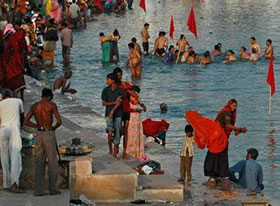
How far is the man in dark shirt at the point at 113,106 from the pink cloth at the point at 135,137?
1.05 ft

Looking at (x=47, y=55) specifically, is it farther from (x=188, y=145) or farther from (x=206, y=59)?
(x=188, y=145)

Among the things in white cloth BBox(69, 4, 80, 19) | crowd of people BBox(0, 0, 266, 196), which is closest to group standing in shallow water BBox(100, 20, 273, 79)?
white cloth BBox(69, 4, 80, 19)

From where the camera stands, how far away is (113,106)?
54.9 ft

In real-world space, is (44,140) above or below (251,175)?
above

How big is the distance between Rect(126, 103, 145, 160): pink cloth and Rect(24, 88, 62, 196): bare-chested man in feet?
10.9

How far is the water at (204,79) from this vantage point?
876 inches

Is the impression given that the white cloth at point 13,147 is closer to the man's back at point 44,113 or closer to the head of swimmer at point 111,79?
the man's back at point 44,113

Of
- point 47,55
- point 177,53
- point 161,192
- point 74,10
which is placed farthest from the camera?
point 74,10

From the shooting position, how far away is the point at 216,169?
52.7 feet

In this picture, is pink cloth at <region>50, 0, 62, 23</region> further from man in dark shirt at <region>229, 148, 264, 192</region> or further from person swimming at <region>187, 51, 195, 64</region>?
man in dark shirt at <region>229, 148, 264, 192</region>

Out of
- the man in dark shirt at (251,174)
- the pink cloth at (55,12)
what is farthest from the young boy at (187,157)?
the pink cloth at (55,12)

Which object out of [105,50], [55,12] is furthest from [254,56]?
[55,12]

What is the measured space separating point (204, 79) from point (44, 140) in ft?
59.8

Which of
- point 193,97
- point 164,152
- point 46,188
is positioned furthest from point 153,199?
point 193,97
